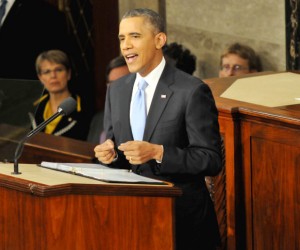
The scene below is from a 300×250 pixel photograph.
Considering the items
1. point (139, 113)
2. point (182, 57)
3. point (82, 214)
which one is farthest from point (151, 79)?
point (182, 57)

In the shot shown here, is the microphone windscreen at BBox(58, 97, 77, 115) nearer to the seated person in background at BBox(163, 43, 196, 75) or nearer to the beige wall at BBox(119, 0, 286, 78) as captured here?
the beige wall at BBox(119, 0, 286, 78)

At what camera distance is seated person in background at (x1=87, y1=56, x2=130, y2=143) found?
7965mm

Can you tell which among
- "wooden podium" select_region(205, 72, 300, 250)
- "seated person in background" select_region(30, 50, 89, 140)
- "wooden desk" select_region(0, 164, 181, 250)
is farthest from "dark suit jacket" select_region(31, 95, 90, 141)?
"wooden desk" select_region(0, 164, 181, 250)

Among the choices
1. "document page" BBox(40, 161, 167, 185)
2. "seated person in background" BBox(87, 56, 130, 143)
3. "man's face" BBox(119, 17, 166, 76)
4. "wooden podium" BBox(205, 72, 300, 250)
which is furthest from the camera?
"seated person in background" BBox(87, 56, 130, 143)

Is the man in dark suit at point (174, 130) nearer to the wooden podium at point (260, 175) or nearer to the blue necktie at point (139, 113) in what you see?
the blue necktie at point (139, 113)

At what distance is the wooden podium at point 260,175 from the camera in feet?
18.4

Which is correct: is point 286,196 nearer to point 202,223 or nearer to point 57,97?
point 202,223

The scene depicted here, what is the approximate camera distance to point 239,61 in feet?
25.4

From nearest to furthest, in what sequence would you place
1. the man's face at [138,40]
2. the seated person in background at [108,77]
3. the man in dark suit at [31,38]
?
the man's face at [138,40], the seated person in background at [108,77], the man in dark suit at [31,38]

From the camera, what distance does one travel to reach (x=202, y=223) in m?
5.24

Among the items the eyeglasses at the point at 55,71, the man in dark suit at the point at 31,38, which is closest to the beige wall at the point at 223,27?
the eyeglasses at the point at 55,71

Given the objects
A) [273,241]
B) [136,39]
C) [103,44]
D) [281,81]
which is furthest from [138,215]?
[103,44]

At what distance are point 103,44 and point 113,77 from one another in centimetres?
159

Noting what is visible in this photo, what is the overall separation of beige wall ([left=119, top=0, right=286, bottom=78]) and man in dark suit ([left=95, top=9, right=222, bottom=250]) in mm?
2675
